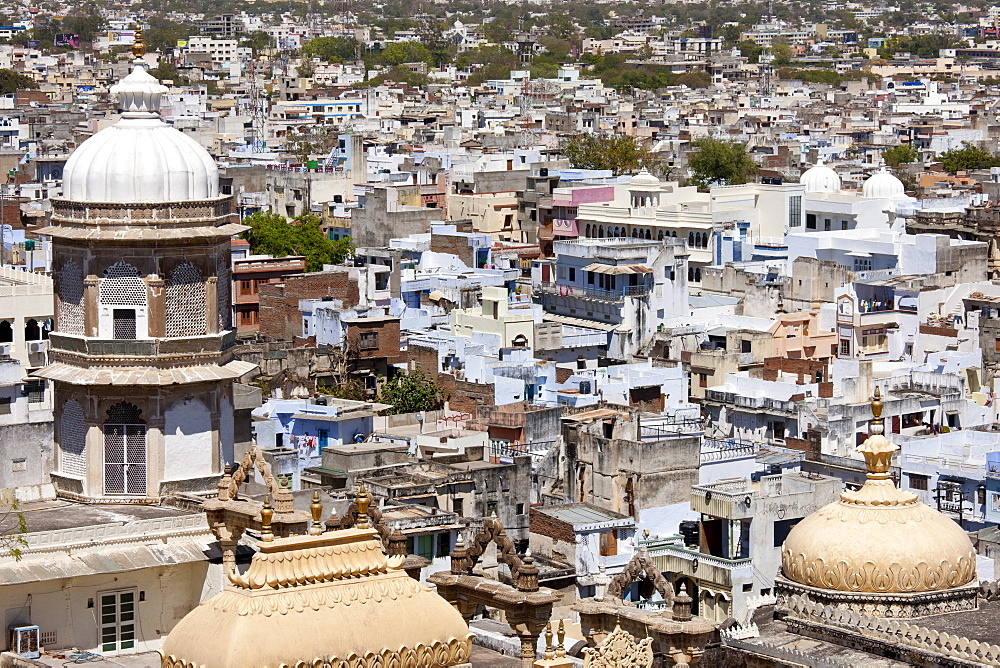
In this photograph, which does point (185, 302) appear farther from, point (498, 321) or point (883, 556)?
point (498, 321)

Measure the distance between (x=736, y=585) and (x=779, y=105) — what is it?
322 feet

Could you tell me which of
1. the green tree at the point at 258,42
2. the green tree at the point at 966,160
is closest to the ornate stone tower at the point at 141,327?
the green tree at the point at 966,160

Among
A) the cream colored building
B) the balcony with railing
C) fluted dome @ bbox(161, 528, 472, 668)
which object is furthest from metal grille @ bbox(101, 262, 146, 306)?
the cream colored building

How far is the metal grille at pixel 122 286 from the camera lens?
16078 millimetres

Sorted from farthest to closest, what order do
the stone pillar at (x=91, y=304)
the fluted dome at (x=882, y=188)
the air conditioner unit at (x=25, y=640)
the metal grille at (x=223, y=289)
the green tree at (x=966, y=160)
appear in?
1. the green tree at (x=966, y=160)
2. the fluted dome at (x=882, y=188)
3. the metal grille at (x=223, y=289)
4. the stone pillar at (x=91, y=304)
5. the air conditioner unit at (x=25, y=640)

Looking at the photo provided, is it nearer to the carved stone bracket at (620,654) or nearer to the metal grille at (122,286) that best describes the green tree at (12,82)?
the metal grille at (122,286)

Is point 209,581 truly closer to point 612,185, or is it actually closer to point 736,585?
point 736,585

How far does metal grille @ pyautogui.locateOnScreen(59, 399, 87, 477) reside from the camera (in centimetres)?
1616

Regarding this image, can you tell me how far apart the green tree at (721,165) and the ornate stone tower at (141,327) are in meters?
60.4

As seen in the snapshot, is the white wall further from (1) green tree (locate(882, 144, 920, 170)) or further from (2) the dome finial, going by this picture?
(1) green tree (locate(882, 144, 920, 170))

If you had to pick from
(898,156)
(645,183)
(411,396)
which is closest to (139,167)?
(411,396)

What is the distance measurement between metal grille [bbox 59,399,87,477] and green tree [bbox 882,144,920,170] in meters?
70.9

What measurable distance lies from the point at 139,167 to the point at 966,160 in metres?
71.8

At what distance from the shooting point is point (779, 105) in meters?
126
